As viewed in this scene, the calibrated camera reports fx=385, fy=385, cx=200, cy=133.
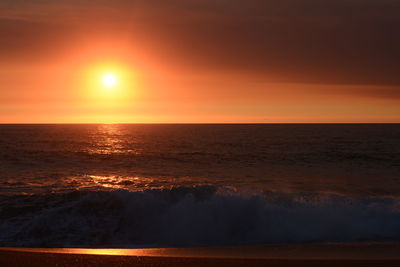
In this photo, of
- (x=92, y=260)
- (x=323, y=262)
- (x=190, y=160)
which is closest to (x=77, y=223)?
(x=92, y=260)

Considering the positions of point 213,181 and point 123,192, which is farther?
point 213,181

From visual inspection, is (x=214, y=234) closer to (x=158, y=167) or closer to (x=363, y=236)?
(x=363, y=236)

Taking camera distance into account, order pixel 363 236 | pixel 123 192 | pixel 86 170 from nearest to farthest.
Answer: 1. pixel 363 236
2. pixel 123 192
3. pixel 86 170

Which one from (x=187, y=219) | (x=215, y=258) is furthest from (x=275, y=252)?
(x=187, y=219)

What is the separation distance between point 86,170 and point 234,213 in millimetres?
14321

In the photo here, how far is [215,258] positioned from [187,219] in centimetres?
549

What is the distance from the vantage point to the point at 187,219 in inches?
459

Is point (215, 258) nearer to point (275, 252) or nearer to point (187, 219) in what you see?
point (275, 252)

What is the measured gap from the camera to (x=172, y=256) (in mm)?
6309

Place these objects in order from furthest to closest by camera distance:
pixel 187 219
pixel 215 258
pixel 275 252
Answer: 1. pixel 187 219
2. pixel 275 252
3. pixel 215 258

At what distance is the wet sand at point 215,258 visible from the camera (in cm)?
577

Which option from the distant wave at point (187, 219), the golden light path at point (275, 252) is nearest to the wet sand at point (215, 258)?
the golden light path at point (275, 252)

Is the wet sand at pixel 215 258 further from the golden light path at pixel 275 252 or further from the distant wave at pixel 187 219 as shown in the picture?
the distant wave at pixel 187 219

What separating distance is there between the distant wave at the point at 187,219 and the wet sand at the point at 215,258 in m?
2.85
